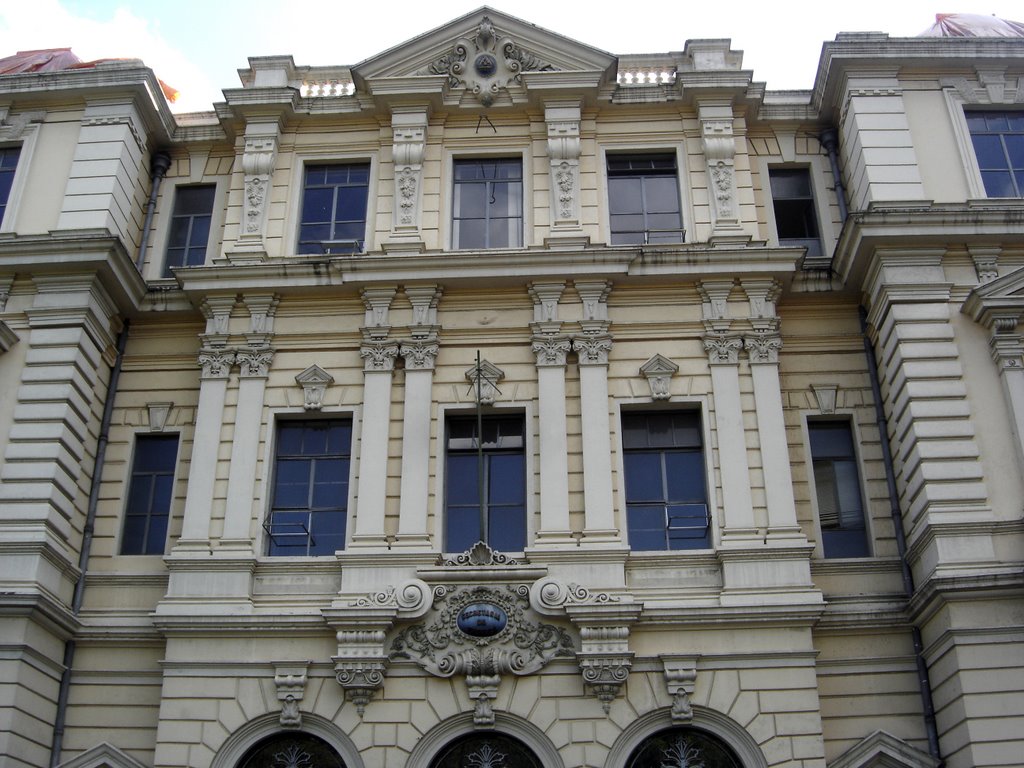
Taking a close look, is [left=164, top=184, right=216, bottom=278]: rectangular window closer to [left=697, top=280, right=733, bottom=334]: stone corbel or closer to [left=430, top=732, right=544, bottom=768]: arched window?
[left=697, top=280, right=733, bottom=334]: stone corbel

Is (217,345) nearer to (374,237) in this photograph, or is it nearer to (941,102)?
(374,237)

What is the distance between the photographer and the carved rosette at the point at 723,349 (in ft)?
61.0

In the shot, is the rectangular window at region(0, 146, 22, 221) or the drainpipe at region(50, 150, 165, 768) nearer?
the drainpipe at region(50, 150, 165, 768)

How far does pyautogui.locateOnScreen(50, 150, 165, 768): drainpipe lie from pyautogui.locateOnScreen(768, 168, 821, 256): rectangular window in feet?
39.5

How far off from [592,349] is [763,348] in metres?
2.88

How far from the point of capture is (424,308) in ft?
62.9

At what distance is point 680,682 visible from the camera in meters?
16.1

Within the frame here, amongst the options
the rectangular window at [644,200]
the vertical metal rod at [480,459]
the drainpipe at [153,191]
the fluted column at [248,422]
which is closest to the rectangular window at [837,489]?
the rectangular window at [644,200]

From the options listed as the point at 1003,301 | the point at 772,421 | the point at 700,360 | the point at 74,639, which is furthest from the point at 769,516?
the point at 74,639

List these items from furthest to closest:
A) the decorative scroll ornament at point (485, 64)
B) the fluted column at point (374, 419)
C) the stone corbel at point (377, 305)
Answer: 1. the decorative scroll ornament at point (485, 64)
2. the stone corbel at point (377, 305)
3. the fluted column at point (374, 419)

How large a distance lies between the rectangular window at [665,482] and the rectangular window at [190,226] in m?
9.04

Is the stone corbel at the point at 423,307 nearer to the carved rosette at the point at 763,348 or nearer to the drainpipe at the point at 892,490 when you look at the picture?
the carved rosette at the point at 763,348

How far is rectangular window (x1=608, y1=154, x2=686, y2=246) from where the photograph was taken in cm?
2031

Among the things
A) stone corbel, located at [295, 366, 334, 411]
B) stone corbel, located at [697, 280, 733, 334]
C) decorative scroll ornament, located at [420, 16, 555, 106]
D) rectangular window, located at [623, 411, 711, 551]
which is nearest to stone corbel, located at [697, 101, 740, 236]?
stone corbel, located at [697, 280, 733, 334]
